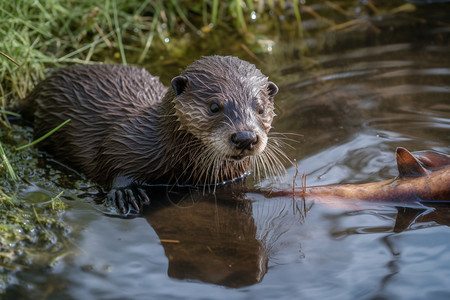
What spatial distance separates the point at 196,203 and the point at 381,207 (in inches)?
38.0

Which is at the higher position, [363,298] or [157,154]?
[157,154]

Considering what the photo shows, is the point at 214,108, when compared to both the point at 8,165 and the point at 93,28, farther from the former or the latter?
the point at 93,28

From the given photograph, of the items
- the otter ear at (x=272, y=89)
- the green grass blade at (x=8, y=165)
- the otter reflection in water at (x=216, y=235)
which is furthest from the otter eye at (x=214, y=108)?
the green grass blade at (x=8, y=165)

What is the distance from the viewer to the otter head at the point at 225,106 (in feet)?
10.4

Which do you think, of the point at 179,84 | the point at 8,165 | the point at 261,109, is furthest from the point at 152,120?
the point at 8,165

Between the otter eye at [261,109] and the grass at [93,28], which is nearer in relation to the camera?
the otter eye at [261,109]

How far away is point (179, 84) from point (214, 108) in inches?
9.9

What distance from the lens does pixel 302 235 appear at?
119 inches

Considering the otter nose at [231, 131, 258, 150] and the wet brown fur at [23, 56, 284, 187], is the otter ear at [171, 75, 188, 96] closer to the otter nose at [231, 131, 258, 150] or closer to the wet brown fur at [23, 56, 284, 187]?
the wet brown fur at [23, 56, 284, 187]

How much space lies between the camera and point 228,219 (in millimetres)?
3266

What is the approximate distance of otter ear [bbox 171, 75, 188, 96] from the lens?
131 inches

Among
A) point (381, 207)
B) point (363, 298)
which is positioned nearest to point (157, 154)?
point (381, 207)

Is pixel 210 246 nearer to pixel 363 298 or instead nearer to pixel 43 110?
pixel 363 298

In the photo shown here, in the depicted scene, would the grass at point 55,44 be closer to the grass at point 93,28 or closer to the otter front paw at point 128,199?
the grass at point 93,28
